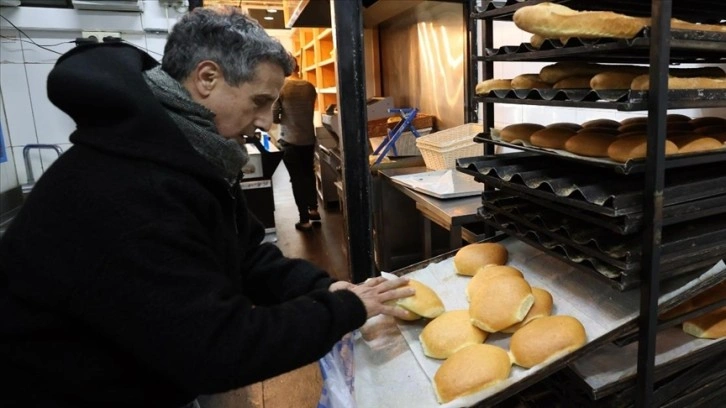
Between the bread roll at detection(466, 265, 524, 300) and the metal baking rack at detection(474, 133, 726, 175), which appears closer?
the metal baking rack at detection(474, 133, 726, 175)

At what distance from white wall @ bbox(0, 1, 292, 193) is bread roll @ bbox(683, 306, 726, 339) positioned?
2.96 meters

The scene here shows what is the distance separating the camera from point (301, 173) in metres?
4.81

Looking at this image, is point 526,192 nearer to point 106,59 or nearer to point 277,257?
point 277,257

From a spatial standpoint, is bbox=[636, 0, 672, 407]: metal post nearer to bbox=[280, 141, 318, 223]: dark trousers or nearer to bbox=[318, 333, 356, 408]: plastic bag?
bbox=[318, 333, 356, 408]: plastic bag

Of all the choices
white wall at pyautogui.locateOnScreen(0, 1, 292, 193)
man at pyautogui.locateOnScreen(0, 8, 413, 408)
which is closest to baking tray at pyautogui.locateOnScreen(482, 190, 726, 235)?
man at pyautogui.locateOnScreen(0, 8, 413, 408)

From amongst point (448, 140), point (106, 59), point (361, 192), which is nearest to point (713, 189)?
point (106, 59)

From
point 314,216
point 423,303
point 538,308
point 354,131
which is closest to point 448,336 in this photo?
point 423,303

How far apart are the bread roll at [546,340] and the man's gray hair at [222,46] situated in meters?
0.72

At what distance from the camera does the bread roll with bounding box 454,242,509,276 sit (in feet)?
4.14

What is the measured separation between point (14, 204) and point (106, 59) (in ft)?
9.35

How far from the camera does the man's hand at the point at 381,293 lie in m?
0.97

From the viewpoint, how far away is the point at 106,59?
83 centimetres

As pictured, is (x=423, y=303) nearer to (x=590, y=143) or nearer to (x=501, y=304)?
(x=501, y=304)

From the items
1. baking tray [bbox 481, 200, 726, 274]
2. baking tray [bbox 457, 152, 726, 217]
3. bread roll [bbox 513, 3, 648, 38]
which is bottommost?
baking tray [bbox 481, 200, 726, 274]
